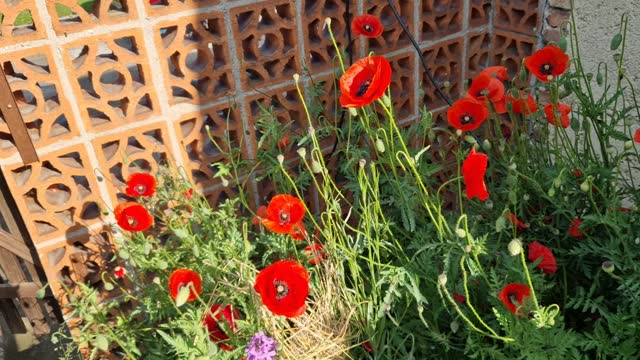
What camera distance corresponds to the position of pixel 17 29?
1431 millimetres

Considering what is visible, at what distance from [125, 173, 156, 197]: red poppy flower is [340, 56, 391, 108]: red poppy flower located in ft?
1.94

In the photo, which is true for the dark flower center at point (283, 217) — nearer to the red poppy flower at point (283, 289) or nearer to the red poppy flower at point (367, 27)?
the red poppy flower at point (283, 289)

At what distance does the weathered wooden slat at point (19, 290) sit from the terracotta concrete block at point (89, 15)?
768mm

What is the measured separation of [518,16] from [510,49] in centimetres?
13

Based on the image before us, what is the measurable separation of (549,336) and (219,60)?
1.12 m

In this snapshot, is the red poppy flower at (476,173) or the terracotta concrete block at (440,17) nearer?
the red poppy flower at (476,173)

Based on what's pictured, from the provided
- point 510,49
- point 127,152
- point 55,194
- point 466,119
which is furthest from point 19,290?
point 510,49

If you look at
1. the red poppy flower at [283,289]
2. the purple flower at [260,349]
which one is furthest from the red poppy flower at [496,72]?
the purple flower at [260,349]

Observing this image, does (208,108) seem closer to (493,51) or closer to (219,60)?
(219,60)

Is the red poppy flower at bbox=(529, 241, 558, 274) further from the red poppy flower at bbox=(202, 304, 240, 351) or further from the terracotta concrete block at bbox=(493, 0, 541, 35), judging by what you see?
the terracotta concrete block at bbox=(493, 0, 541, 35)

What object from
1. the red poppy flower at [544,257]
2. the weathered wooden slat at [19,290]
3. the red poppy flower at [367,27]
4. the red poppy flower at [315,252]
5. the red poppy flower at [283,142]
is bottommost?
the red poppy flower at [544,257]

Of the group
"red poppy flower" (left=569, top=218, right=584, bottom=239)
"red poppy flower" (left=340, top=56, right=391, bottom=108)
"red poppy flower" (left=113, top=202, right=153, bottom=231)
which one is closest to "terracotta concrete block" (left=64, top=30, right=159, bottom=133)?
"red poppy flower" (left=113, top=202, right=153, bottom=231)

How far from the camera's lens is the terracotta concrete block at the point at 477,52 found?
2.19m

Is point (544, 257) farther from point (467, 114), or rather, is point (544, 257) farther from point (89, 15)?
point (89, 15)
